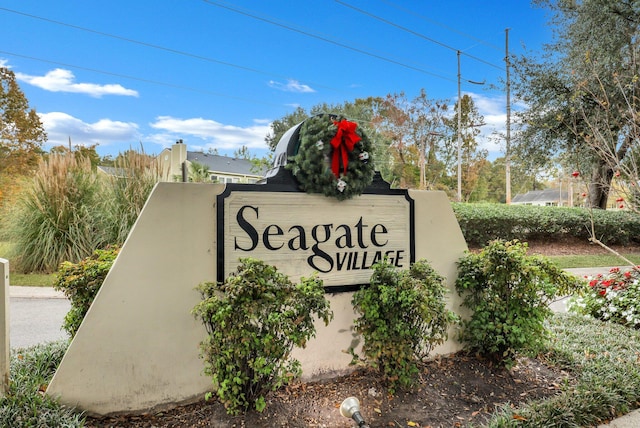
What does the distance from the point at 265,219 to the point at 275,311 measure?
67 cm

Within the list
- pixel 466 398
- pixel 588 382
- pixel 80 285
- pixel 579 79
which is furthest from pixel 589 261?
pixel 80 285

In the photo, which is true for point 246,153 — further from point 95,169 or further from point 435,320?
point 435,320

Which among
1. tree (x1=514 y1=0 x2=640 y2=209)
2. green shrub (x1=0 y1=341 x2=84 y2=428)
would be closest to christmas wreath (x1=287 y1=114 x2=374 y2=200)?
green shrub (x1=0 y1=341 x2=84 y2=428)

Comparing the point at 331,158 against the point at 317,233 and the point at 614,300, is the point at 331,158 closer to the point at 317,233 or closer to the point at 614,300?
the point at 317,233

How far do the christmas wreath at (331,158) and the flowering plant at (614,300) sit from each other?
2.94 metres

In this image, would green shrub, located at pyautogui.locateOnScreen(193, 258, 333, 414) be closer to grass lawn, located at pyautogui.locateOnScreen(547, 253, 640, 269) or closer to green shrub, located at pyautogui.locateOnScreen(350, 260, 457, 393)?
green shrub, located at pyautogui.locateOnScreen(350, 260, 457, 393)

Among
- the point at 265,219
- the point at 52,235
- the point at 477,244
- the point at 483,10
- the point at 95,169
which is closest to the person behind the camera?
the point at 265,219

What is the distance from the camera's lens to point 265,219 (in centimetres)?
240

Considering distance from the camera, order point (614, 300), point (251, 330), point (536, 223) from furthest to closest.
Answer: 1. point (536, 223)
2. point (614, 300)
3. point (251, 330)

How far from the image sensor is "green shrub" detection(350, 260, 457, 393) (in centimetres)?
222

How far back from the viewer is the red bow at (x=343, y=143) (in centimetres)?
248

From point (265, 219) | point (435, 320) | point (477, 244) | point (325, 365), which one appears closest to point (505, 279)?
point (435, 320)

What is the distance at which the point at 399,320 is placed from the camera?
2.28 metres

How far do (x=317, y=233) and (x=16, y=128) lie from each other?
73.3 feet
